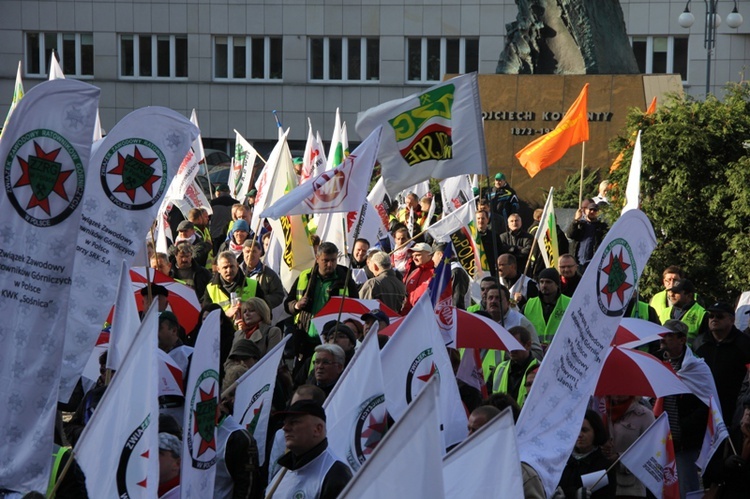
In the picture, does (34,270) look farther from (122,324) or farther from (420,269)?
(420,269)

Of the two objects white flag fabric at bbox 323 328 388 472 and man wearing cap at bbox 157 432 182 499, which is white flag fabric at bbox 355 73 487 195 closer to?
white flag fabric at bbox 323 328 388 472

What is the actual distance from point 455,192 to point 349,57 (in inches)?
1125

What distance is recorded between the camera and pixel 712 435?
8891 millimetres

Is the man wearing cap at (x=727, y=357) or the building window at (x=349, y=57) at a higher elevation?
the building window at (x=349, y=57)

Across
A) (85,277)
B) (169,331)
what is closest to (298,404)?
(85,277)

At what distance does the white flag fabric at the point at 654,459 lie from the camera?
784 centimetres

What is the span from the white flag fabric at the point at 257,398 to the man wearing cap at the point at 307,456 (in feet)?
5.67

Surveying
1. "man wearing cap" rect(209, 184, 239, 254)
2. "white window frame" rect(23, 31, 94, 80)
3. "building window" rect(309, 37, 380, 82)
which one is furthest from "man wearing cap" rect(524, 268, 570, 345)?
"white window frame" rect(23, 31, 94, 80)

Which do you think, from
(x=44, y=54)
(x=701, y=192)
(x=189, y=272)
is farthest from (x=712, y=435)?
(x=44, y=54)

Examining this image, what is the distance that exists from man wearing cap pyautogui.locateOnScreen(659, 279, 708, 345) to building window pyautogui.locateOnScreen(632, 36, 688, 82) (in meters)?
33.4

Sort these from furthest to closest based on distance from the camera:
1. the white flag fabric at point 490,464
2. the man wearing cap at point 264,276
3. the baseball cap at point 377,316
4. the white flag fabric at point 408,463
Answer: the man wearing cap at point 264,276 < the baseball cap at point 377,316 < the white flag fabric at point 490,464 < the white flag fabric at point 408,463

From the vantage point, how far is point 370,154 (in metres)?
9.92

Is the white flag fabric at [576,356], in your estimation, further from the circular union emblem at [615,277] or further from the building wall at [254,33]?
the building wall at [254,33]

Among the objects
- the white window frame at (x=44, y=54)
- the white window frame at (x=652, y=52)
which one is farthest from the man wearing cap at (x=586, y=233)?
the white window frame at (x=44, y=54)
